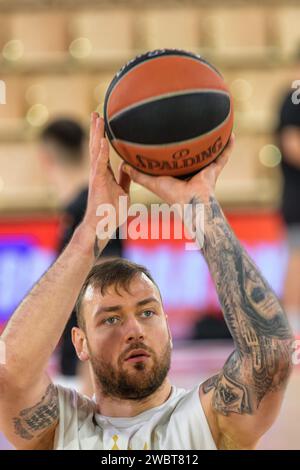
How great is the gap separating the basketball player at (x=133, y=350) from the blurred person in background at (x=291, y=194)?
8.77 feet

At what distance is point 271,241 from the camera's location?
5.30 metres

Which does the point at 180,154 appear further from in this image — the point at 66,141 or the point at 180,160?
the point at 66,141

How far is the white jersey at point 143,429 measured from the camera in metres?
1.39

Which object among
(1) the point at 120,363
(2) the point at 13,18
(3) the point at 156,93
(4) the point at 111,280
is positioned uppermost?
(2) the point at 13,18

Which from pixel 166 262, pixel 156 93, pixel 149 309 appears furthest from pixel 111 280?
pixel 166 262

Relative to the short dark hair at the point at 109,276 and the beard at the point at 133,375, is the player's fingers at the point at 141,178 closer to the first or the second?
the short dark hair at the point at 109,276

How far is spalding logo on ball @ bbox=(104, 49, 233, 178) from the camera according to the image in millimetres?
1405

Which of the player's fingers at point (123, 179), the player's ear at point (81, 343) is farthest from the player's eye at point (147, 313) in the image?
the player's fingers at point (123, 179)

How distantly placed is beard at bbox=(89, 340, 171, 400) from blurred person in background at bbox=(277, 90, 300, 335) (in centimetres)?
277

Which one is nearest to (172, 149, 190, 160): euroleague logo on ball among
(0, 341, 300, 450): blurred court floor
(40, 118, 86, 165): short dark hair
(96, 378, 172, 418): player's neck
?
(96, 378, 172, 418): player's neck

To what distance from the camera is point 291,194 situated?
4324 mm

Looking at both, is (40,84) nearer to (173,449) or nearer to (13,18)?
(13,18)

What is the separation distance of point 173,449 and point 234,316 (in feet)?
0.77

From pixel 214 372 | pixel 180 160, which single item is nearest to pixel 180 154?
pixel 180 160
